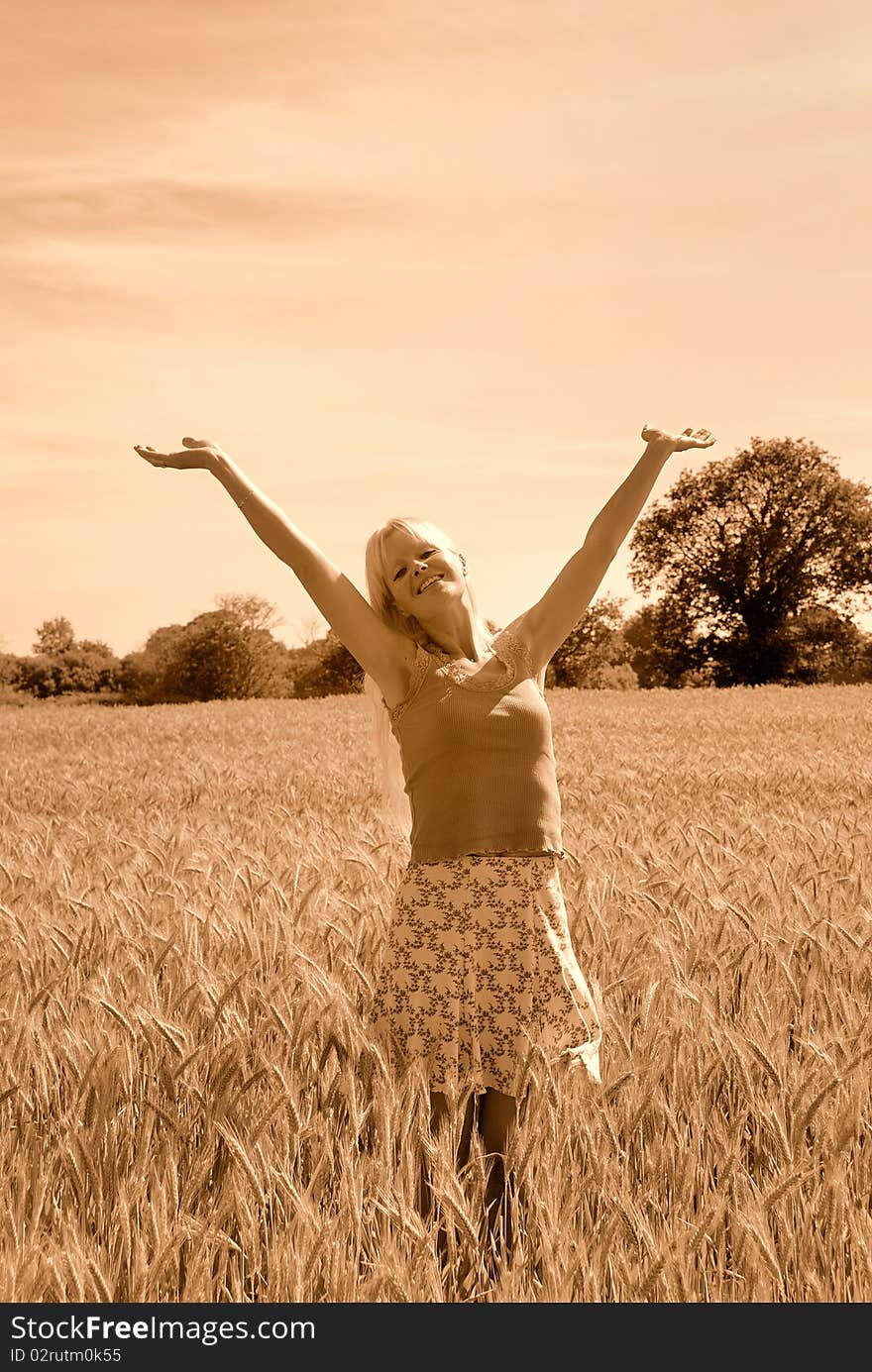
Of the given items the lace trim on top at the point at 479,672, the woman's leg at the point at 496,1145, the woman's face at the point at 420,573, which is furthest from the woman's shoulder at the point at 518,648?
the woman's leg at the point at 496,1145

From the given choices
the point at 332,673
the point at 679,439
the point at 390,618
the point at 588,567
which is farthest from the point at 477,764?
the point at 332,673

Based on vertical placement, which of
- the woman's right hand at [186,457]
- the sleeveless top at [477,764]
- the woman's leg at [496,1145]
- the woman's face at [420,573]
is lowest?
the woman's leg at [496,1145]

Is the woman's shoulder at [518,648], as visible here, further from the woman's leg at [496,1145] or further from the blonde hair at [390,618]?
the woman's leg at [496,1145]

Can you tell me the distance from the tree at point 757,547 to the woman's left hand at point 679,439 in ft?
130

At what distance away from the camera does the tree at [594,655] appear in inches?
1999

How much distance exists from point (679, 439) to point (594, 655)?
5104 centimetres

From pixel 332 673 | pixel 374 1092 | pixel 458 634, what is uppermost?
pixel 332 673

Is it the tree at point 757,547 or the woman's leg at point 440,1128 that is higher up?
the tree at point 757,547

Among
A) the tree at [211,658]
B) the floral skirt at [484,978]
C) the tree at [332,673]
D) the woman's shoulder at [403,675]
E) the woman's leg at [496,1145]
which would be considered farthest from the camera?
the tree at [211,658]

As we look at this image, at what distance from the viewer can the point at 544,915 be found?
2.78m

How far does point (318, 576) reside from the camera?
114 inches

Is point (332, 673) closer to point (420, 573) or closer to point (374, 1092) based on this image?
point (420, 573)

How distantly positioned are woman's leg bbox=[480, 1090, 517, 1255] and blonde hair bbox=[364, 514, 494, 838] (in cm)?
86

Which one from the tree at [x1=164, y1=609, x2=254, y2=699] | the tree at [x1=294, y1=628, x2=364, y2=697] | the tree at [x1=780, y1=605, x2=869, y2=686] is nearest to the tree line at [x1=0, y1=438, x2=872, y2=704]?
the tree at [x1=780, y1=605, x2=869, y2=686]
